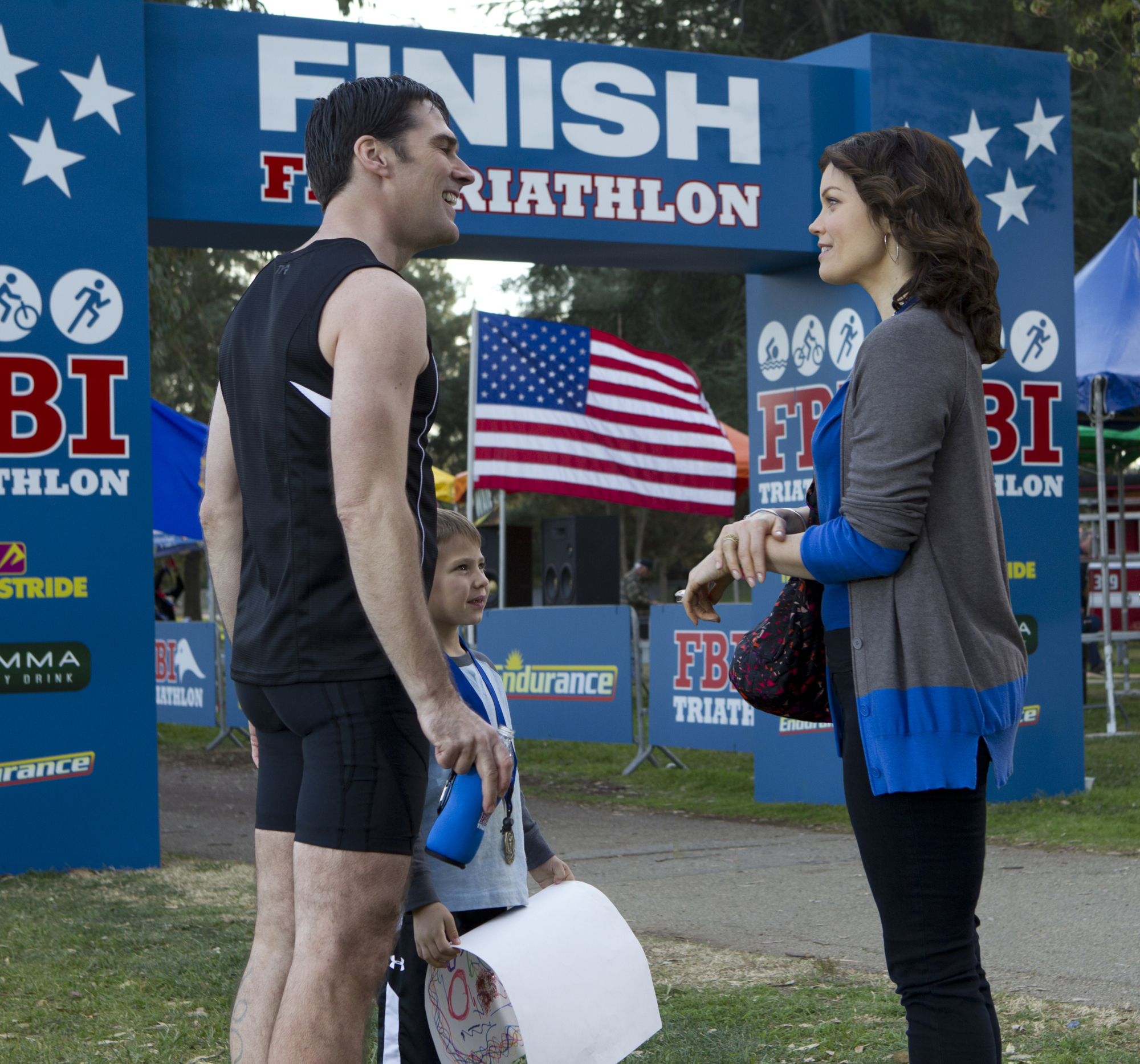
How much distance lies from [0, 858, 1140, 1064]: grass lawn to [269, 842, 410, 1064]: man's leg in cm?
156

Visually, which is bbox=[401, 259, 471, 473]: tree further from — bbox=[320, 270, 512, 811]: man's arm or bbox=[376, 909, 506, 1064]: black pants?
bbox=[320, 270, 512, 811]: man's arm

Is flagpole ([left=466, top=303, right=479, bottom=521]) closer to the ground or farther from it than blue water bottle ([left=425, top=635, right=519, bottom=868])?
farther from it

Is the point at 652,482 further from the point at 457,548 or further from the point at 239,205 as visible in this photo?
the point at 457,548

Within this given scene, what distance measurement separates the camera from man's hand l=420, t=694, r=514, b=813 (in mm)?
2295

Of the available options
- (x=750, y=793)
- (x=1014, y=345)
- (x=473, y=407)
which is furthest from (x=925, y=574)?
(x=473, y=407)

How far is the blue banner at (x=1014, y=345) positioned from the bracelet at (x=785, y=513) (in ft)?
18.3

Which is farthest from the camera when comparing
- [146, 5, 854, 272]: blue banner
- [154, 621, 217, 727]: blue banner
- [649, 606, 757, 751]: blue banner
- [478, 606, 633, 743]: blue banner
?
[154, 621, 217, 727]: blue banner

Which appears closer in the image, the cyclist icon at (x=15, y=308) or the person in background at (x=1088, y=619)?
the cyclist icon at (x=15, y=308)

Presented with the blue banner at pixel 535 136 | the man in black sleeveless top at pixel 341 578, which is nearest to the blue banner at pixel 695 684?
the blue banner at pixel 535 136

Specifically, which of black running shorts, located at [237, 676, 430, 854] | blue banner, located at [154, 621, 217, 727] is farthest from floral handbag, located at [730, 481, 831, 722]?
blue banner, located at [154, 621, 217, 727]

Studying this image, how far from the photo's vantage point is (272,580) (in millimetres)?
2490

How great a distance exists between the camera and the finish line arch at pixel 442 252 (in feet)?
Answer: 22.4

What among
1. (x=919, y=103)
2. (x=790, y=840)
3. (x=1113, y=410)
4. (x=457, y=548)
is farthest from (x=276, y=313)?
(x=1113, y=410)

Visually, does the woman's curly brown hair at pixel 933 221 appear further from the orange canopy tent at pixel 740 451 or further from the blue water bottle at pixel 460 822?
the orange canopy tent at pixel 740 451
